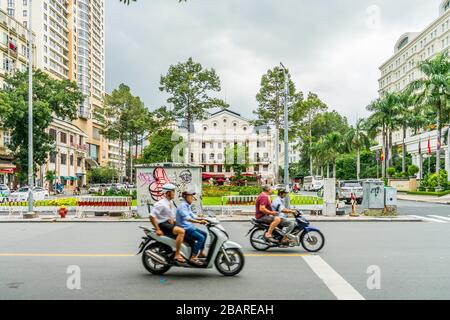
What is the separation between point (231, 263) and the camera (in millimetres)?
8648

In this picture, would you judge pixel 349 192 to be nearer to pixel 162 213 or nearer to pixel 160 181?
pixel 160 181

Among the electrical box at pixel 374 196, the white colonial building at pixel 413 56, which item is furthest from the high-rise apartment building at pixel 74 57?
the electrical box at pixel 374 196

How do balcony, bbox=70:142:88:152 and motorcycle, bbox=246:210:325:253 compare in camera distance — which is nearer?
motorcycle, bbox=246:210:325:253

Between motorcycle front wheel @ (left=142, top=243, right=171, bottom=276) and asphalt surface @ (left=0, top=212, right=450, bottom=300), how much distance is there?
0.46ft

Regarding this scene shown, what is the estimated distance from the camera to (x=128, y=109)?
215 ft

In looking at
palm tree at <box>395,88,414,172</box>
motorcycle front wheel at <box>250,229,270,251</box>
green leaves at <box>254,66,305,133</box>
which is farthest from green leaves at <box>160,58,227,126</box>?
motorcycle front wheel at <box>250,229,270,251</box>

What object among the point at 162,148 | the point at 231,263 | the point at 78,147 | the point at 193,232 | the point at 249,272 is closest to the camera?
the point at 193,232

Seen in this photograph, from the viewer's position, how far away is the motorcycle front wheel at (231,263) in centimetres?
859

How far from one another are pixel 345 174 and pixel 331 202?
62302 mm

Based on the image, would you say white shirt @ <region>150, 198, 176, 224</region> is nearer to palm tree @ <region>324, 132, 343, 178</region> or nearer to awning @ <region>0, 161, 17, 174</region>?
awning @ <region>0, 161, 17, 174</region>

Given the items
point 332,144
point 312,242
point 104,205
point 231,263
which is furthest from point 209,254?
point 332,144

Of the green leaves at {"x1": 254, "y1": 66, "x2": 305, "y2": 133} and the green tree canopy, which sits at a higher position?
the green leaves at {"x1": 254, "y1": 66, "x2": 305, "y2": 133}

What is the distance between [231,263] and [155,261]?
1370 mm

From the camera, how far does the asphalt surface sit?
728 centimetres
